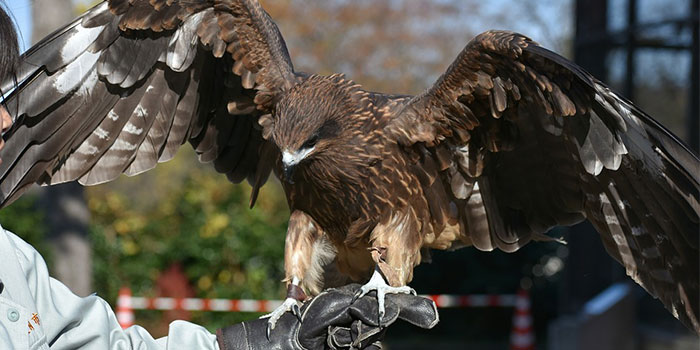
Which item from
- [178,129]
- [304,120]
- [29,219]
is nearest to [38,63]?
[178,129]

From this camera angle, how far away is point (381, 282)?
286 cm

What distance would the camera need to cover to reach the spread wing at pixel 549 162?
2553 millimetres

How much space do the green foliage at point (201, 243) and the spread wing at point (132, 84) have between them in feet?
17.9

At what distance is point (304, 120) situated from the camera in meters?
2.84

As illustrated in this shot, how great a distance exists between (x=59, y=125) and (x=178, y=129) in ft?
1.63

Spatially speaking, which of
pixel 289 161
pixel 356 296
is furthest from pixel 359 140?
pixel 356 296

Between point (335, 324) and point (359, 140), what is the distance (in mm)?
769

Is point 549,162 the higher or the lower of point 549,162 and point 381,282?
the higher

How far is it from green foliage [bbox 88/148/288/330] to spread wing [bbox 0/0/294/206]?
17.9 feet

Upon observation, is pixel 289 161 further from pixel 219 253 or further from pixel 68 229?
pixel 219 253

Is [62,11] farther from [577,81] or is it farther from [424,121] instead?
[577,81]

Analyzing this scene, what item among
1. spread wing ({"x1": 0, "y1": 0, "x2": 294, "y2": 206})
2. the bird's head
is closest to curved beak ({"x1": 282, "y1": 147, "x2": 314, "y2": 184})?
the bird's head

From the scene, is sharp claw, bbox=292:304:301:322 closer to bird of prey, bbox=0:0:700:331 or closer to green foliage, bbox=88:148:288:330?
bird of prey, bbox=0:0:700:331

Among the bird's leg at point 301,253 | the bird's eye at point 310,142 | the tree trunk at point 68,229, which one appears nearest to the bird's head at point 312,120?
the bird's eye at point 310,142
